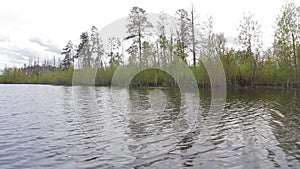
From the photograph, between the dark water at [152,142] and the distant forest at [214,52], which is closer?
the dark water at [152,142]

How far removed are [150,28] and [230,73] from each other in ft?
59.3

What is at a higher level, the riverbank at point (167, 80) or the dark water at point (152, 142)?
the riverbank at point (167, 80)

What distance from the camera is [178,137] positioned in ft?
38.5

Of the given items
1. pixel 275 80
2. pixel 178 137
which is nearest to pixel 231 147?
pixel 178 137

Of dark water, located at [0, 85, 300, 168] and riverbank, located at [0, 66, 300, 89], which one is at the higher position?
riverbank, located at [0, 66, 300, 89]

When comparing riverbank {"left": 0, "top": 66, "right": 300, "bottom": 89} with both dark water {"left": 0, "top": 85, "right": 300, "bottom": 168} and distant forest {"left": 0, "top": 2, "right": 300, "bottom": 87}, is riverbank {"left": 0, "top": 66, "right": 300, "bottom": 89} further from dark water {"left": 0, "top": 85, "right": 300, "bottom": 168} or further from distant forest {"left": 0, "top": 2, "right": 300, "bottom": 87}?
dark water {"left": 0, "top": 85, "right": 300, "bottom": 168}

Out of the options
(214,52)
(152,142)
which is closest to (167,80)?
(214,52)

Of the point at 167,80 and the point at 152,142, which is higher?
the point at 167,80

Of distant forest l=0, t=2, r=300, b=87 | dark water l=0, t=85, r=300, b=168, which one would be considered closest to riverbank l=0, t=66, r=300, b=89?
distant forest l=0, t=2, r=300, b=87

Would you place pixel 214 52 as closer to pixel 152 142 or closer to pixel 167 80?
pixel 167 80

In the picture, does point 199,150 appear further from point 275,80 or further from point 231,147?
point 275,80

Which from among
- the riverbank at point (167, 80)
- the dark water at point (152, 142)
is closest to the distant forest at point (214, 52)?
the riverbank at point (167, 80)

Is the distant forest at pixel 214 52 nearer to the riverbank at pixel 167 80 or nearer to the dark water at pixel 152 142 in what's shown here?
the riverbank at pixel 167 80

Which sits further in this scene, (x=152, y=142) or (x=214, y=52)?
(x=214, y=52)
